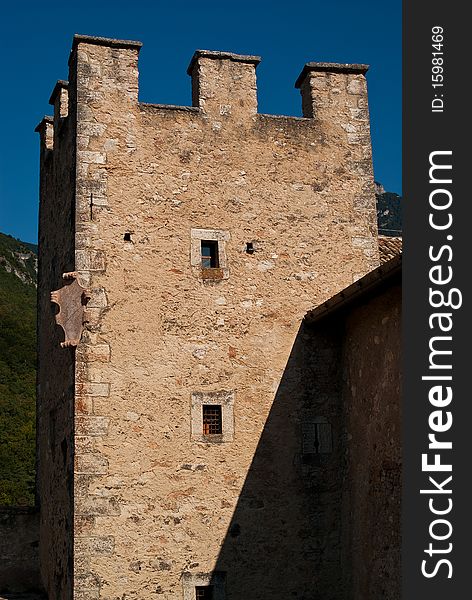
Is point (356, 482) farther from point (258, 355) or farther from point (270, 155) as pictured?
point (270, 155)

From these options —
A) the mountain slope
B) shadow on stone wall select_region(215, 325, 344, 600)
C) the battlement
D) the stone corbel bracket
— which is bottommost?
shadow on stone wall select_region(215, 325, 344, 600)

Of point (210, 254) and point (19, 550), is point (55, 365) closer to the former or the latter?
point (210, 254)

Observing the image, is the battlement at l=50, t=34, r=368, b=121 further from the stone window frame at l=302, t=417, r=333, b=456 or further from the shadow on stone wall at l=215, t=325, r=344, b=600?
the stone window frame at l=302, t=417, r=333, b=456

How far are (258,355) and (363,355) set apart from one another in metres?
1.21

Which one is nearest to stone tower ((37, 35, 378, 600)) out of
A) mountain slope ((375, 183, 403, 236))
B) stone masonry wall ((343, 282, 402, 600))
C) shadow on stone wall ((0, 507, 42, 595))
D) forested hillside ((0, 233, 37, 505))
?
stone masonry wall ((343, 282, 402, 600))

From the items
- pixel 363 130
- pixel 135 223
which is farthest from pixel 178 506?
pixel 363 130

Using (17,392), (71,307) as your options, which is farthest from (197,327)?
(17,392)

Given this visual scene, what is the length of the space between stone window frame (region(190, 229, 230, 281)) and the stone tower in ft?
0.07

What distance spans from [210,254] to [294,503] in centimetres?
284

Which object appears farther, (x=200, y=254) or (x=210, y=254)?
(x=210, y=254)

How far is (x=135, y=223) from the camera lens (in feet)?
30.2

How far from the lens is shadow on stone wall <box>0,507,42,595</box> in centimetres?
1086

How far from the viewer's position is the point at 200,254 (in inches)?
369

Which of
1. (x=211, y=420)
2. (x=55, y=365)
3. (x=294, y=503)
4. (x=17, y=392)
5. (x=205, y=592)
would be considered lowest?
(x=205, y=592)
